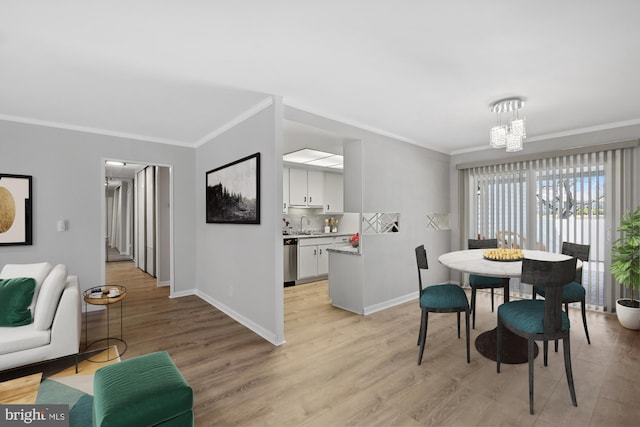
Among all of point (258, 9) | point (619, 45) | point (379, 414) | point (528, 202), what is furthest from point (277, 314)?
point (528, 202)

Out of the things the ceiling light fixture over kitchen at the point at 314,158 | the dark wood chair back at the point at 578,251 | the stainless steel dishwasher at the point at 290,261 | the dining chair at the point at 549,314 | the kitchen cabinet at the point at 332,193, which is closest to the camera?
the dining chair at the point at 549,314

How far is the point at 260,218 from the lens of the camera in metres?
3.37

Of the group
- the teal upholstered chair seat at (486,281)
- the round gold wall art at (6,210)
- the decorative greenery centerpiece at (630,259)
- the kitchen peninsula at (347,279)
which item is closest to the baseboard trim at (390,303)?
the kitchen peninsula at (347,279)

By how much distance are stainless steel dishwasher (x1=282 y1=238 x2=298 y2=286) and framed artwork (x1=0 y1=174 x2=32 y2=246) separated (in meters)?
3.51

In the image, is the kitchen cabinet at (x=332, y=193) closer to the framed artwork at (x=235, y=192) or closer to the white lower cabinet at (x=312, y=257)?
the white lower cabinet at (x=312, y=257)

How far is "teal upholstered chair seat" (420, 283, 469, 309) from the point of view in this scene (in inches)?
109

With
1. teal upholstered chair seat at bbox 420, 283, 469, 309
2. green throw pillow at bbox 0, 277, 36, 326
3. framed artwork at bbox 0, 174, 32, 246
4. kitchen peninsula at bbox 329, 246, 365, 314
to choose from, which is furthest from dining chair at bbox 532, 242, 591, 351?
framed artwork at bbox 0, 174, 32, 246

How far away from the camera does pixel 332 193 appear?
23.0 ft

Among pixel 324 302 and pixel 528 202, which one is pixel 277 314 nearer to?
pixel 324 302

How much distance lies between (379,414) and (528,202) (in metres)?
4.18

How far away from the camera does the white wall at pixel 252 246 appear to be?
3.14m

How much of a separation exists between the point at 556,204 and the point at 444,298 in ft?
9.69

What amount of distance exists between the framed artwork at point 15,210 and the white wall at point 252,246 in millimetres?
2036

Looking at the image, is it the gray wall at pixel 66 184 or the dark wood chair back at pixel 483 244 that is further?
the dark wood chair back at pixel 483 244
